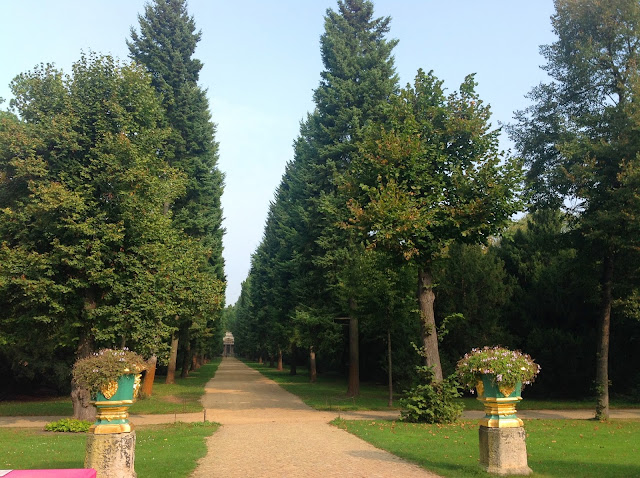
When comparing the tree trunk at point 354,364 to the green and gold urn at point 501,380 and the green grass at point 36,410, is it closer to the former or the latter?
the green grass at point 36,410

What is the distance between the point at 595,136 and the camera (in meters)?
17.2

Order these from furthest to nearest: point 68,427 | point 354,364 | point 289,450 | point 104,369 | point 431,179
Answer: point 354,364
point 431,179
point 68,427
point 289,450
point 104,369

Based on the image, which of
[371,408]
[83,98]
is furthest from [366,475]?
[83,98]

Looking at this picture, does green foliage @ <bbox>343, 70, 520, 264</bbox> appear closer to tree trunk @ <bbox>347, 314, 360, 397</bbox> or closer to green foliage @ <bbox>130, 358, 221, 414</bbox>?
tree trunk @ <bbox>347, 314, 360, 397</bbox>

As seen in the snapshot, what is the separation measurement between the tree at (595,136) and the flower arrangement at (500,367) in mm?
9256

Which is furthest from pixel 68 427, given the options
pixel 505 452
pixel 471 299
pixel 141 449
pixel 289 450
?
pixel 471 299

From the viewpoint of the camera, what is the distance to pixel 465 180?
1638cm

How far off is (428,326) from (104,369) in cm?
1129

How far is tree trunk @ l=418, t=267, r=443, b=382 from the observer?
1638cm

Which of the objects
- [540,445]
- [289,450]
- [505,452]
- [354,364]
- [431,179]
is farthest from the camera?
[354,364]

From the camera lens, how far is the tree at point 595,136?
15.9 m

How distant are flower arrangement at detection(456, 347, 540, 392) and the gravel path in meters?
1.80

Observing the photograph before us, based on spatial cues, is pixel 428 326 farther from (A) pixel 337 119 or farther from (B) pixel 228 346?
(B) pixel 228 346

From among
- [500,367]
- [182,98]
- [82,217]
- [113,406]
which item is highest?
[182,98]
